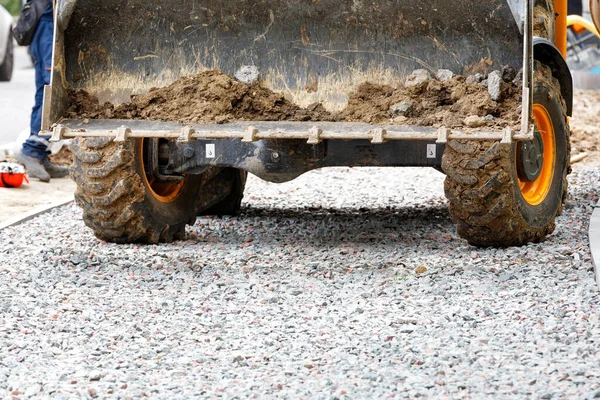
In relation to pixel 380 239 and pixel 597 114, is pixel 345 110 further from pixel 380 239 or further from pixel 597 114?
pixel 597 114

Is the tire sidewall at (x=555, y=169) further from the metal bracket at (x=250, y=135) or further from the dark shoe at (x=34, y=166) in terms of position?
the dark shoe at (x=34, y=166)

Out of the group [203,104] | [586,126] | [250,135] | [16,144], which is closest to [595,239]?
[250,135]

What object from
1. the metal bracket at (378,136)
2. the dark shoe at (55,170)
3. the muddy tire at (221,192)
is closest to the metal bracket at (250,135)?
the metal bracket at (378,136)

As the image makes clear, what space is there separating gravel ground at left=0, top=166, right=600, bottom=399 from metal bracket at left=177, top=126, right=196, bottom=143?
0.72 metres

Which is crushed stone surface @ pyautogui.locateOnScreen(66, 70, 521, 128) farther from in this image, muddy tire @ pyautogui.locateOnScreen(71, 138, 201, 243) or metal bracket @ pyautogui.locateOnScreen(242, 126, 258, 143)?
metal bracket @ pyautogui.locateOnScreen(242, 126, 258, 143)

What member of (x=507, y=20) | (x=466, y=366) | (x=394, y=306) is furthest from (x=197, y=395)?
(x=507, y=20)

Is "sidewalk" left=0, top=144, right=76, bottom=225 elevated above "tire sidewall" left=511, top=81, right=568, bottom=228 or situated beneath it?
situated beneath

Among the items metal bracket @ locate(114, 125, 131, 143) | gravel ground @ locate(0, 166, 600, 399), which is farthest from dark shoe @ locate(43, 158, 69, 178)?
metal bracket @ locate(114, 125, 131, 143)

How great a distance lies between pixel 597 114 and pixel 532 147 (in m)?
8.37

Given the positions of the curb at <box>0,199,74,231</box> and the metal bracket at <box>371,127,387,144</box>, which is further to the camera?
the curb at <box>0,199,74,231</box>

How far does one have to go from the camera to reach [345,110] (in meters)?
6.37

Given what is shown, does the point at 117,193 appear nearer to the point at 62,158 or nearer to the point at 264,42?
the point at 264,42

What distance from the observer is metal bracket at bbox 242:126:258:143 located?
5.69 metres

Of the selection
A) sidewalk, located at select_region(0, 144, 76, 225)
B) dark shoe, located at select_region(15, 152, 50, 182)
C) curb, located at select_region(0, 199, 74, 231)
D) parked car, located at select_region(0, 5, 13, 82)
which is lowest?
sidewalk, located at select_region(0, 144, 76, 225)
